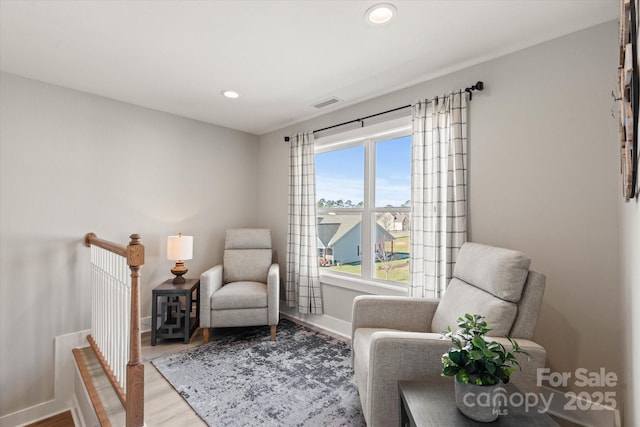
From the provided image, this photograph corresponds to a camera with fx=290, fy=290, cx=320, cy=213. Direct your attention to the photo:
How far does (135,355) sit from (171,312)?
1.49 m

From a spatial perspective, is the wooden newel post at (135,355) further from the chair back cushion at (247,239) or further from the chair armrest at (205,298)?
the chair back cushion at (247,239)

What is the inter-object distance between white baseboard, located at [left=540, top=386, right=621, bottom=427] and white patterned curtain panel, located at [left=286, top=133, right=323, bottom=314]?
6.63ft

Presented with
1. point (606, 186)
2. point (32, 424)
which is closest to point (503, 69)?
point (606, 186)

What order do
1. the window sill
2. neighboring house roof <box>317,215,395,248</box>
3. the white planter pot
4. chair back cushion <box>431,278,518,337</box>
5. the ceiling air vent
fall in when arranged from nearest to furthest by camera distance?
the white planter pot
chair back cushion <box>431,278,518,337</box>
the window sill
the ceiling air vent
neighboring house roof <box>317,215,395,248</box>

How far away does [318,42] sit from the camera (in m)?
1.95

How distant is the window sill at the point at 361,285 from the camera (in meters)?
2.65

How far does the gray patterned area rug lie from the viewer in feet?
5.89

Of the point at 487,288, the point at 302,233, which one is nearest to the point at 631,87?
the point at 487,288

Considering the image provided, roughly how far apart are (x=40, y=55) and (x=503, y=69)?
3.32m

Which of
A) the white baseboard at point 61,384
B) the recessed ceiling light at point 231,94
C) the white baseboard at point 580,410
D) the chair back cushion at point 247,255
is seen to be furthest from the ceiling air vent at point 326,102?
the white baseboard at point 61,384

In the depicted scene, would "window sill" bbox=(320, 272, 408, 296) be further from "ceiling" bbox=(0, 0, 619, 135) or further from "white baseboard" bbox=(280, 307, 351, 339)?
"ceiling" bbox=(0, 0, 619, 135)

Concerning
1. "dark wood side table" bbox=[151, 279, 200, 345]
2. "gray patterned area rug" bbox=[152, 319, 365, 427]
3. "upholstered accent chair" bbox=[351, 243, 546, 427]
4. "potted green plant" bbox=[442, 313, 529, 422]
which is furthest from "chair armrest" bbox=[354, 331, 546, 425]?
"dark wood side table" bbox=[151, 279, 200, 345]

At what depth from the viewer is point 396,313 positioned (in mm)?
1989

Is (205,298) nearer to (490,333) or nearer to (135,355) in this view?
(135,355)
